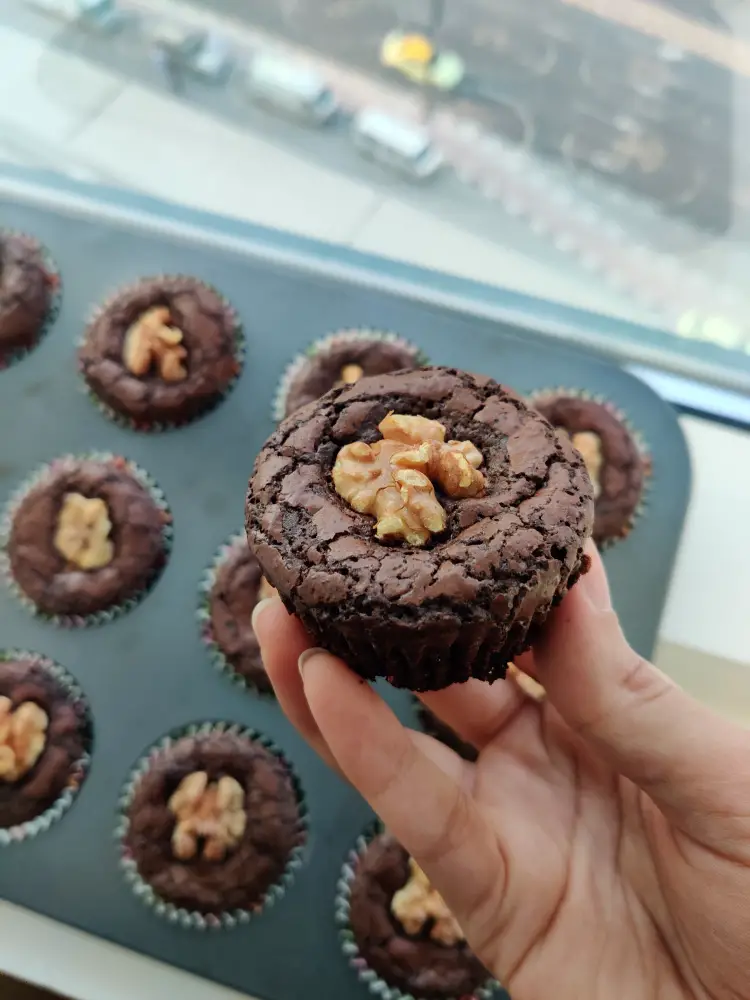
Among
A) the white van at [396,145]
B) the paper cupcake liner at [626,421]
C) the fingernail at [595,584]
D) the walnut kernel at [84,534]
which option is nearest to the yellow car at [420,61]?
the white van at [396,145]

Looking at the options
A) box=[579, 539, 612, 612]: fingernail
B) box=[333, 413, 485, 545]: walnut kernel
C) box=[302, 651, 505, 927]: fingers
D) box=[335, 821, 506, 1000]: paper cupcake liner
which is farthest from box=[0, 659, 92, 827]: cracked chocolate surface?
box=[579, 539, 612, 612]: fingernail

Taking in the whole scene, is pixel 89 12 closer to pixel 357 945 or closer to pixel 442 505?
pixel 442 505

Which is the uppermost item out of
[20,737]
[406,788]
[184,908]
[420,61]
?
[420,61]

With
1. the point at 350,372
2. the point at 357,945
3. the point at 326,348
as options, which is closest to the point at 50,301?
the point at 326,348

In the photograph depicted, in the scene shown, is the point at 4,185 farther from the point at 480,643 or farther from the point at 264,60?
the point at 480,643

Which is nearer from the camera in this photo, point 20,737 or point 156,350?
point 20,737

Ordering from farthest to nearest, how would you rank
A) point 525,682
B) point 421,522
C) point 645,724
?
point 525,682 → point 645,724 → point 421,522

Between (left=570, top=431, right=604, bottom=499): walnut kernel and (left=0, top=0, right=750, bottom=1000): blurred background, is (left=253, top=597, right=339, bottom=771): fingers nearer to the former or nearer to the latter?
(left=570, top=431, right=604, bottom=499): walnut kernel
